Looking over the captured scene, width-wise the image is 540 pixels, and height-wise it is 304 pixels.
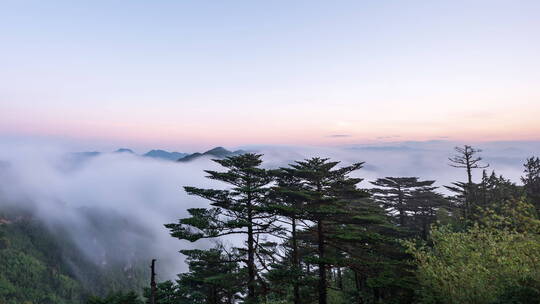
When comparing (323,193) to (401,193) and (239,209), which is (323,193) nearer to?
(239,209)

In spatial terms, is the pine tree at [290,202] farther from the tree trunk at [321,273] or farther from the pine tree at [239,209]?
the tree trunk at [321,273]

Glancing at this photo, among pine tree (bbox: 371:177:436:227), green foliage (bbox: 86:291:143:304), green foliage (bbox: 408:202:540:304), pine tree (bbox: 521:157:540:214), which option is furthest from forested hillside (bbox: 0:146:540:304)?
pine tree (bbox: 521:157:540:214)

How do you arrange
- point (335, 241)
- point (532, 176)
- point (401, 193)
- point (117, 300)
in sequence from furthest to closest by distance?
point (532, 176), point (401, 193), point (117, 300), point (335, 241)

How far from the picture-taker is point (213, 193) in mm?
24766

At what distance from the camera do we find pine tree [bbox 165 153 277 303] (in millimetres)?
23578

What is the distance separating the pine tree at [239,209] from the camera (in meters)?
23.6

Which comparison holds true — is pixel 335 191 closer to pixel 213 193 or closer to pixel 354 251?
pixel 354 251

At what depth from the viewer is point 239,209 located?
959 inches

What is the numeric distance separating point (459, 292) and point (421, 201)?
37.2 meters

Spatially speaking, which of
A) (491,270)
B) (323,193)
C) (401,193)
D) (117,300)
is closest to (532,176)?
(401,193)

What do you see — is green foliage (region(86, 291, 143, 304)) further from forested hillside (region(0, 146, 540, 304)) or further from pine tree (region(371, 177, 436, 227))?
pine tree (region(371, 177, 436, 227))

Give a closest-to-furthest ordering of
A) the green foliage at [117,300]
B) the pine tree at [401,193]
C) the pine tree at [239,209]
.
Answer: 1. the pine tree at [239,209]
2. the green foliage at [117,300]
3. the pine tree at [401,193]

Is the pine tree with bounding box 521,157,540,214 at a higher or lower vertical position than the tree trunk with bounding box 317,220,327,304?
higher

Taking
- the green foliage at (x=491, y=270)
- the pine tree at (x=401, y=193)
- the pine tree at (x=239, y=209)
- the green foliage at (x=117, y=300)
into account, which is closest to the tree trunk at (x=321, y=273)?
the pine tree at (x=239, y=209)
